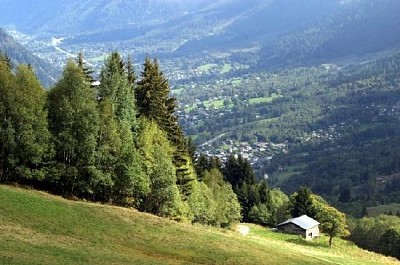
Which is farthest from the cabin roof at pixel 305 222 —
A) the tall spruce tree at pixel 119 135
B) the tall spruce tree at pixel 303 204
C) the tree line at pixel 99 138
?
the tall spruce tree at pixel 119 135

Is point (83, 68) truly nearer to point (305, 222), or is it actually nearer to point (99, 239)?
point (99, 239)

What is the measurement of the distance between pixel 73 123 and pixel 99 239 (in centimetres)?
1415

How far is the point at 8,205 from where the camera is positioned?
47.2 meters

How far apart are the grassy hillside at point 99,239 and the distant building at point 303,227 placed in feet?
118

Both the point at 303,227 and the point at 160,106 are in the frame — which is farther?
the point at 303,227

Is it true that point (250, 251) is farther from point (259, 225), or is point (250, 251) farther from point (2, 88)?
point (259, 225)

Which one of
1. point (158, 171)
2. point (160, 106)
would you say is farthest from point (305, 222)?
point (158, 171)

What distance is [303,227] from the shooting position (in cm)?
→ 9519

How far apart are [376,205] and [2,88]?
16797cm

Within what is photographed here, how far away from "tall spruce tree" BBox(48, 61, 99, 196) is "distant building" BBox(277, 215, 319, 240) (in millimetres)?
47965

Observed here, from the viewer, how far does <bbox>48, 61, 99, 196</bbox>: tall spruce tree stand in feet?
184

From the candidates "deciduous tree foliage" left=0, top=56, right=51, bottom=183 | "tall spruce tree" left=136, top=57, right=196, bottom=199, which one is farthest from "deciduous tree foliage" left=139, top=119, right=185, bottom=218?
"deciduous tree foliage" left=0, top=56, right=51, bottom=183

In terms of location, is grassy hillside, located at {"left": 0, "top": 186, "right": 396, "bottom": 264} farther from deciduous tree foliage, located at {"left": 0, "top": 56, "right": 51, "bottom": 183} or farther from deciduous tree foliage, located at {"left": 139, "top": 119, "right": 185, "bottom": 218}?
deciduous tree foliage, located at {"left": 139, "top": 119, "right": 185, "bottom": 218}

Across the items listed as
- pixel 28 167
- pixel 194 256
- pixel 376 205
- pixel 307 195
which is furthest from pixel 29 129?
pixel 376 205
